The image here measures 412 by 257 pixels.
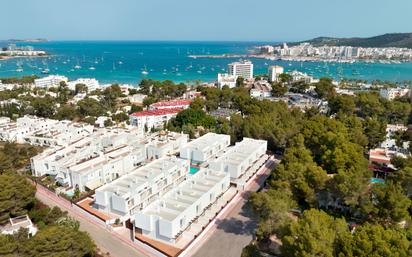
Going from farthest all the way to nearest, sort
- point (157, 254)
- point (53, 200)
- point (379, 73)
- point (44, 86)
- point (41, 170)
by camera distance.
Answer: point (379, 73), point (44, 86), point (41, 170), point (53, 200), point (157, 254)

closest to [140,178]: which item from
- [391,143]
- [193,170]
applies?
[193,170]

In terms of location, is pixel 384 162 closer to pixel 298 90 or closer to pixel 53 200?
pixel 53 200

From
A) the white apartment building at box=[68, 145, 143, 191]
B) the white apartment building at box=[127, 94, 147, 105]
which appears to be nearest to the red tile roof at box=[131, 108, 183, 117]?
the white apartment building at box=[68, 145, 143, 191]

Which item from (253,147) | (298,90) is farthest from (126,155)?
(298,90)

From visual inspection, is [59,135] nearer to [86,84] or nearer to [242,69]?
[86,84]

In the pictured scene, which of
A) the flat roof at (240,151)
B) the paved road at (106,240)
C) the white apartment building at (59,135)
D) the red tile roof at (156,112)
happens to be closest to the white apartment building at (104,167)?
the paved road at (106,240)

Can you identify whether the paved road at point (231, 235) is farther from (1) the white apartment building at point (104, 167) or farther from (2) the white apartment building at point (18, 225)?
(1) the white apartment building at point (104, 167)
